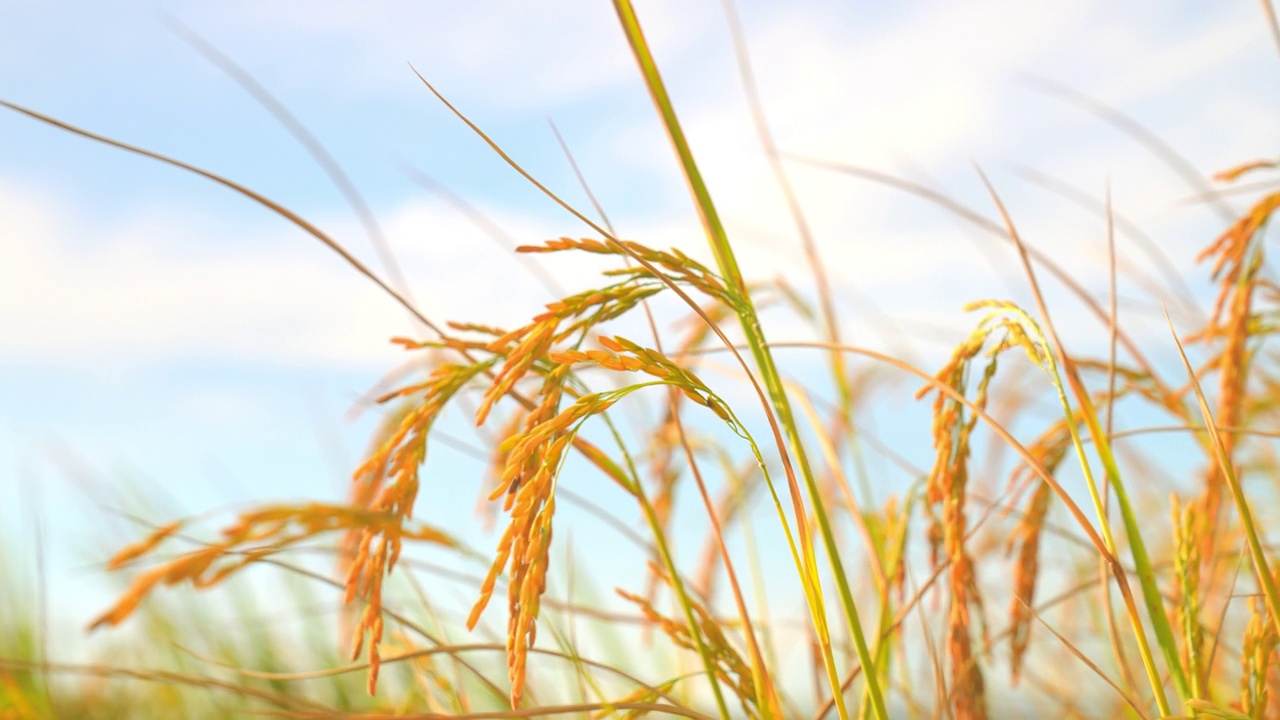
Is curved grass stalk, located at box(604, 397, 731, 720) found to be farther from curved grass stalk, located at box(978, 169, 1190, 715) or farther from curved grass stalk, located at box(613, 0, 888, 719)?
curved grass stalk, located at box(978, 169, 1190, 715)

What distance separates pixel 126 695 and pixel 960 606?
12.4 ft

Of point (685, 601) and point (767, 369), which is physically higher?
point (767, 369)

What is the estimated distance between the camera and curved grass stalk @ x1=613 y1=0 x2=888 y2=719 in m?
1.00

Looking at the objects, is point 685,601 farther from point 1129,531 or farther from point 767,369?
point 1129,531

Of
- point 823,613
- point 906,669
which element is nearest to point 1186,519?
point 823,613

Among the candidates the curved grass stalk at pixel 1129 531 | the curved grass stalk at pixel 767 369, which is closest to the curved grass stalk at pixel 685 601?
the curved grass stalk at pixel 767 369

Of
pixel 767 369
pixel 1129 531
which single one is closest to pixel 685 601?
pixel 767 369

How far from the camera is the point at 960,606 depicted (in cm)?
122

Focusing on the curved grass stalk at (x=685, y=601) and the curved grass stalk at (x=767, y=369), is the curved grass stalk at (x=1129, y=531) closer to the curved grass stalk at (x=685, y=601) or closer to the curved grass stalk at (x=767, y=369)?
the curved grass stalk at (x=767, y=369)

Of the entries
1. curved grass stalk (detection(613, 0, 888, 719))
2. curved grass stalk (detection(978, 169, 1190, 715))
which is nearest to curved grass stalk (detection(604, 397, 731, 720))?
curved grass stalk (detection(613, 0, 888, 719))

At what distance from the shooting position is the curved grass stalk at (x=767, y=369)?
1002 mm

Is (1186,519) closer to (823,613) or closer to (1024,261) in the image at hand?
(1024,261)

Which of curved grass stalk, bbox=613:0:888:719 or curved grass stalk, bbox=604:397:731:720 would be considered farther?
curved grass stalk, bbox=604:397:731:720

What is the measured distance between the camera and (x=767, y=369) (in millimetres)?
1079
